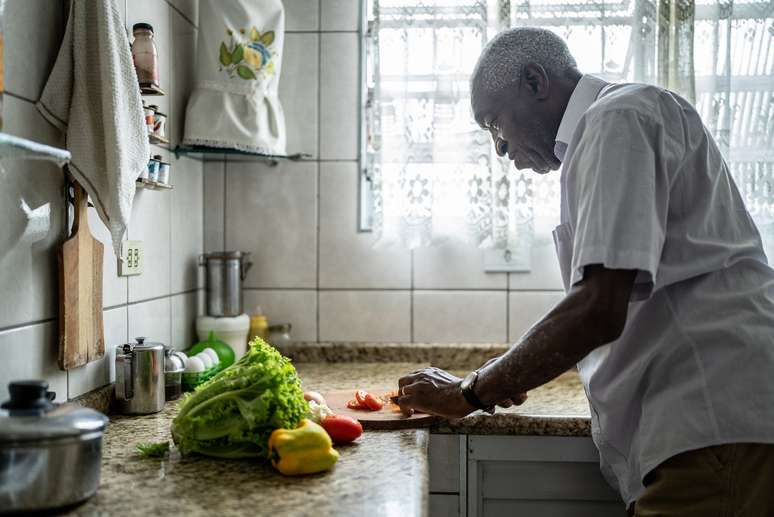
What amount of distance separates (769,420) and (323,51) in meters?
1.76

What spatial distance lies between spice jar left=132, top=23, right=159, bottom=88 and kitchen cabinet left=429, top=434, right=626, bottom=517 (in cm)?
107

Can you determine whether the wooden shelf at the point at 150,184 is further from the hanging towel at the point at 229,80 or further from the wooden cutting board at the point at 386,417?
the wooden cutting board at the point at 386,417

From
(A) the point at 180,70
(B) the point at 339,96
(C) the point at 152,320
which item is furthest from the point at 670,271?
(A) the point at 180,70

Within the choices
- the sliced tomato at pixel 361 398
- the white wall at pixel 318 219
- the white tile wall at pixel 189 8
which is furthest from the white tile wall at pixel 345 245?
the sliced tomato at pixel 361 398

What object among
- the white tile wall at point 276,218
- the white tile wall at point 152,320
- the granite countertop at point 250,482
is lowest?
the granite countertop at point 250,482

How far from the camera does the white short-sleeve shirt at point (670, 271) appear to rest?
1.07 m

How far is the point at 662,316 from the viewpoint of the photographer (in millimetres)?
1196

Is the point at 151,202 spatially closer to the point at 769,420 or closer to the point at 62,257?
the point at 62,257

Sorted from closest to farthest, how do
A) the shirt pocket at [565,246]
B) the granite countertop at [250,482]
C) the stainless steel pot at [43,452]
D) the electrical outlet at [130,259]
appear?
the stainless steel pot at [43,452] → the granite countertop at [250,482] → the shirt pocket at [565,246] → the electrical outlet at [130,259]

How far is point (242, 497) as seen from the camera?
104cm

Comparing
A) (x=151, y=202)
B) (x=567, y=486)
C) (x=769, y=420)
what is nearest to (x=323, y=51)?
(x=151, y=202)

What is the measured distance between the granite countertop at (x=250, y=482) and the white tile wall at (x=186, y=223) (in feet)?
1.96

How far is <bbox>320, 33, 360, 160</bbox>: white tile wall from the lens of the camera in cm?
232

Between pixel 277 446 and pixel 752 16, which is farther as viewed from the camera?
pixel 752 16
